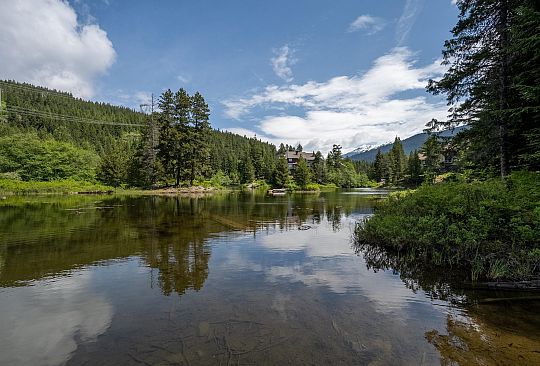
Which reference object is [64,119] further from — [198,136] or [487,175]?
[487,175]

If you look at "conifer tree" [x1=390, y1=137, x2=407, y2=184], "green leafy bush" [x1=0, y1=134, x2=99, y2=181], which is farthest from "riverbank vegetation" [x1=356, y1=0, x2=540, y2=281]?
"conifer tree" [x1=390, y1=137, x2=407, y2=184]

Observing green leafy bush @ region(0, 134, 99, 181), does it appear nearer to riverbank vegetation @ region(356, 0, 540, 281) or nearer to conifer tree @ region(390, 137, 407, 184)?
riverbank vegetation @ region(356, 0, 540, 281)

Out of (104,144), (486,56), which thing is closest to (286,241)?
(486,56)

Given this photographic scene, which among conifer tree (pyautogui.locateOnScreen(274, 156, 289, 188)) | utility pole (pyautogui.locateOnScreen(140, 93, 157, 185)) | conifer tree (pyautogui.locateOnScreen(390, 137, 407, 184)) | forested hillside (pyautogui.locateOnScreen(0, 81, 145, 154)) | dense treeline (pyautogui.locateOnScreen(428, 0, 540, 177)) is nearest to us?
dense treeline (pyautogui.locateOnScreen(428, 0, 540, 177))

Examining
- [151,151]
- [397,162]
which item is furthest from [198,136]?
[397,162]

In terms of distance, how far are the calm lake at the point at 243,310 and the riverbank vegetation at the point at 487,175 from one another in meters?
1.12

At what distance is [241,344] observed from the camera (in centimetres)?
560

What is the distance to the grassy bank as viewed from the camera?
892 centimetres

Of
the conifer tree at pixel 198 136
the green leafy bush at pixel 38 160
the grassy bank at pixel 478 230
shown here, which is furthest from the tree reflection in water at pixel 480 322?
the green leafy bush at pixel 38 160

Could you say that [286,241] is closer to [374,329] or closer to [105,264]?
[105,264]

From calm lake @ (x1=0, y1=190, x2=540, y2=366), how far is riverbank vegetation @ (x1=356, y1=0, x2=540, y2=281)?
1120 mm

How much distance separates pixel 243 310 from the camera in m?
7.08

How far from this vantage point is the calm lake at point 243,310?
5309 millimetres

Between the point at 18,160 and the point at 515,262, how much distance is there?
76.1 metres
